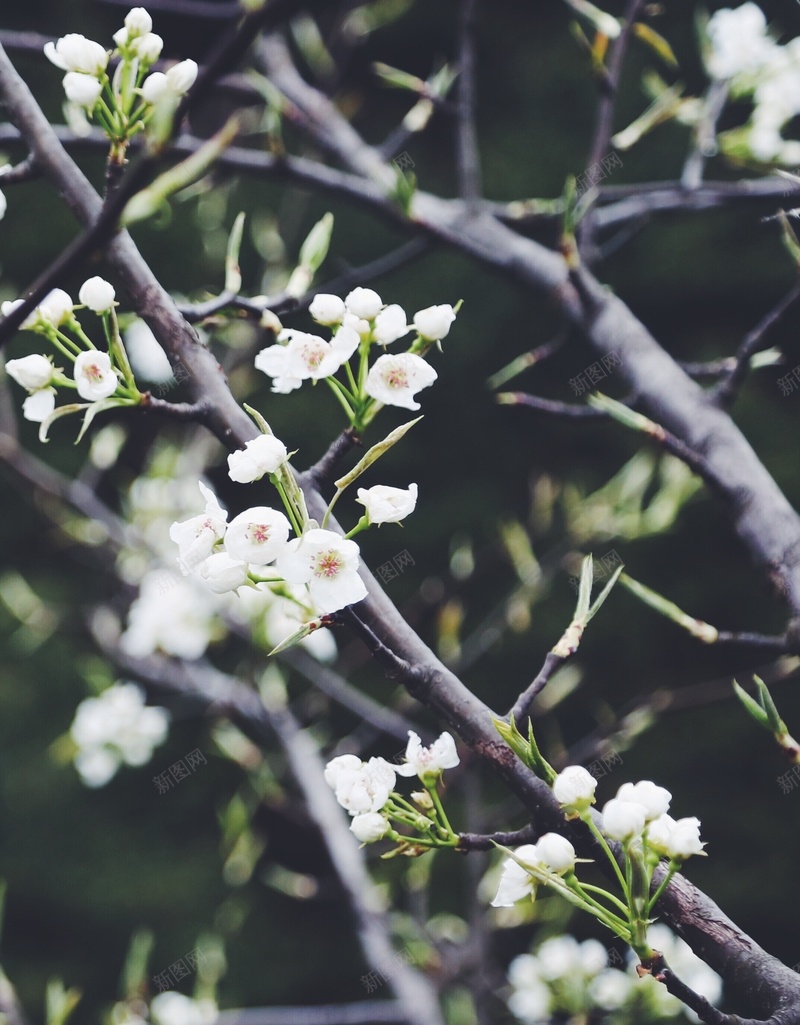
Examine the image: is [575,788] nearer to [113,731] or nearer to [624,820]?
[624,820]

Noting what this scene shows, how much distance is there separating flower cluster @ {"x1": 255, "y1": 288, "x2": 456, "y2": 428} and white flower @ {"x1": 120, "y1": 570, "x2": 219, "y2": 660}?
1.08 m

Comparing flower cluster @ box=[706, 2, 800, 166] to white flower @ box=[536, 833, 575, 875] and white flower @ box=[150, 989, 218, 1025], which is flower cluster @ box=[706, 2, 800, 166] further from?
white flower @ box=[150, 989, 218, 1025]

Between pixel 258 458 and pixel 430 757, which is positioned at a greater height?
pixel 258 458

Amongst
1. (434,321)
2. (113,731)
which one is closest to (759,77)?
(434,321)

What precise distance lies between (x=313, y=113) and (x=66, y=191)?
0.87 m

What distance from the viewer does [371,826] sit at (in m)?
0.51

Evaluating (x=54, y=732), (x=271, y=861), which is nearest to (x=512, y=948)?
(x=271, y=861)

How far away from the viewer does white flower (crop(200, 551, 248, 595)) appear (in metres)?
0.49

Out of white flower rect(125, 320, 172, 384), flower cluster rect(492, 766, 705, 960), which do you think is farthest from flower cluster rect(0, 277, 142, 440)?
white flower rect(125, 320, 172, 384)

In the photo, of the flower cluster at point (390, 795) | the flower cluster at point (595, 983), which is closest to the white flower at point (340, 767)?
the flower cluster at point (390, 795)

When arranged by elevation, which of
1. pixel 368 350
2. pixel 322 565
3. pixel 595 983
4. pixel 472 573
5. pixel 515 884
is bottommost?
pixel 595 983

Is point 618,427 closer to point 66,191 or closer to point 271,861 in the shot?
point 271,861

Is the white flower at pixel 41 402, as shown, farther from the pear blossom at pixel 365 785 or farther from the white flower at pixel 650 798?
the white flower at pixel 650 798

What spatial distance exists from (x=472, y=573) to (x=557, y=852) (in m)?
1.59
